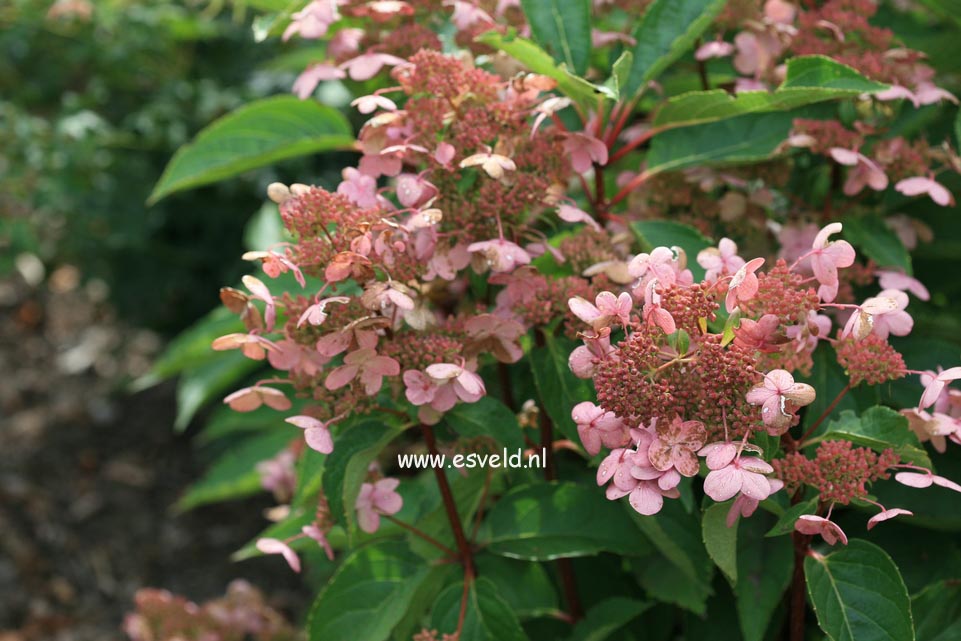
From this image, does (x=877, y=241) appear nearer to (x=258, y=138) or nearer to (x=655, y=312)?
(x=655, y=312)

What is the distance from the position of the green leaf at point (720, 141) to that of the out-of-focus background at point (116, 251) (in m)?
1.18

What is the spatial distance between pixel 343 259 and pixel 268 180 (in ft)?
5.34

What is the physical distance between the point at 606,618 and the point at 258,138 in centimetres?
72

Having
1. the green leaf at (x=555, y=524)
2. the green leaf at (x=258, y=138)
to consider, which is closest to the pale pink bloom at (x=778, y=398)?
the green leaf at (x=555, y=524)

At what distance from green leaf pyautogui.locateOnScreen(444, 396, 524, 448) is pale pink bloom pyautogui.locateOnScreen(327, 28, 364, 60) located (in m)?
0.44

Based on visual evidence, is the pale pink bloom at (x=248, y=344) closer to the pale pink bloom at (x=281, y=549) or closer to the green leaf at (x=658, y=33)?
the pale pink bloom at (x=281, y=549)

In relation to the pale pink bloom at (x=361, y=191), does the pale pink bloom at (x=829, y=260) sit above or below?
above

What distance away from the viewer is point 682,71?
1321 millimetres

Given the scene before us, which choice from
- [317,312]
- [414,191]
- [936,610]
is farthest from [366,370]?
[936,610]

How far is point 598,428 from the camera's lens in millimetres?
748

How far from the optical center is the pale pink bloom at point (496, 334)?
86 cm

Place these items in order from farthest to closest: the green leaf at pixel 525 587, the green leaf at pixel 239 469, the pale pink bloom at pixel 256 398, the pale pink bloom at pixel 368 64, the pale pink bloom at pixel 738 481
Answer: the green leaf at pixel 239 469, the green leaf at pixel 525 587, the pale pink bloom at pixel 368 64, the pale pink bloom at pixel 256 398, the pale pink bloom at pixel 738 481

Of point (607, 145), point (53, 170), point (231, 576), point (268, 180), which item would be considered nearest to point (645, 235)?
point (607, 145)

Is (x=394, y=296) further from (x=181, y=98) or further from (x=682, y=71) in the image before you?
(x=181, y=98)
